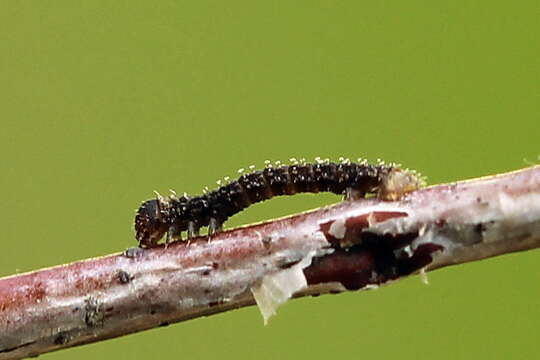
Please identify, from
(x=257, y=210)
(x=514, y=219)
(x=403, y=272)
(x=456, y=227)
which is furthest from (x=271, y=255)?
(x=257, y=210)

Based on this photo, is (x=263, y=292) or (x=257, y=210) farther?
(x=257, y=210)

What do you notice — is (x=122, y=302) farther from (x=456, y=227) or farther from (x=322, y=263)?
(x=456, y=227)

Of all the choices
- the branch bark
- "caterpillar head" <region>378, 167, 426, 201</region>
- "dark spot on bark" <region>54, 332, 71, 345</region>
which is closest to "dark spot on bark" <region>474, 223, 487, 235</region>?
the branch bark

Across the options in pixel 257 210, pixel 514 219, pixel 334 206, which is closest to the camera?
pixel 514 219

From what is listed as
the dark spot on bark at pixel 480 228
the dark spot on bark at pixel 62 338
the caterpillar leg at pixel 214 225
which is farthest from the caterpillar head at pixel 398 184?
the dark spot on bark at pixel 62 338

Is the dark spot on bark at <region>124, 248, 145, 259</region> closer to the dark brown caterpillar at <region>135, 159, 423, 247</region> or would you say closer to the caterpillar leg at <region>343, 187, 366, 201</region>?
the dark brown caterpillar at <region>135, 159, 423, 247</region>

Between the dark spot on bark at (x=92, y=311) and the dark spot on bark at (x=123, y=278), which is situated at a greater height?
the dark spot on bark at (x=123, y=278)

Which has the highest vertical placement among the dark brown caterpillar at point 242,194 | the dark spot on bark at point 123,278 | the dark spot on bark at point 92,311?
the dark brown caterpillar at point 242,194

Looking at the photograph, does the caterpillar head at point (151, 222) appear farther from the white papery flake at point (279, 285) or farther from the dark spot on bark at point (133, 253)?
the white papery flake at point (279, 285)
